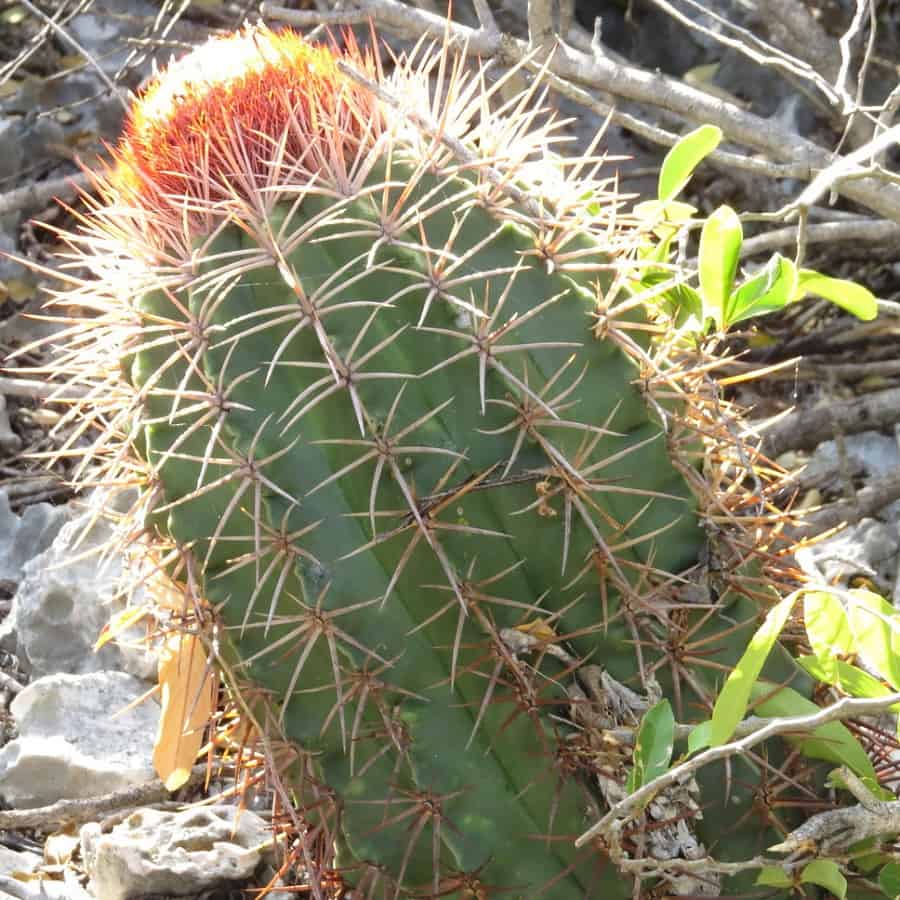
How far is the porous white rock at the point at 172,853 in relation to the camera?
5.98 feet

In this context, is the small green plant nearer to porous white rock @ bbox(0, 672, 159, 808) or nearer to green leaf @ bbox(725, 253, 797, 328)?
green leaf @ bbox(725, 253, 797, 328)

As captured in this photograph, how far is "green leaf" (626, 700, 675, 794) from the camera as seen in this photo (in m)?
1.30

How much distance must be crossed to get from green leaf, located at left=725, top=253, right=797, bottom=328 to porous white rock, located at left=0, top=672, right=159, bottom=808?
1145mm

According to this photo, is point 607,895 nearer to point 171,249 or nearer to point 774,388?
point 171,249

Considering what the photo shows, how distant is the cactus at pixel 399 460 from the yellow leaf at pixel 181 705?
10 cm

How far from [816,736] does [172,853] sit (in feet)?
2.96

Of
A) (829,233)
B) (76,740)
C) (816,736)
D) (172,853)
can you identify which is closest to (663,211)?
(816,736)

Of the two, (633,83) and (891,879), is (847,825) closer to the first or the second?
(891,879)

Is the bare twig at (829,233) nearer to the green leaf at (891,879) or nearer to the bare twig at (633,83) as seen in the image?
the bare twig at (633,83)

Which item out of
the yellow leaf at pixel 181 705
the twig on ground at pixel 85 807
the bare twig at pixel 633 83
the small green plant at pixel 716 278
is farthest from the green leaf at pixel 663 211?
the twig on ground at pixel 85 807

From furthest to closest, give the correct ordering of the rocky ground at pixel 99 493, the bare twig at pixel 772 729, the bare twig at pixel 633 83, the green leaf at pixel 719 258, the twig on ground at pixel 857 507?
the twig on ground at pixel 857 507, the bare twig at pixel 633 83, the rocky ground at pixel 99 493, the green leaf at pixel 719 258, the bare twig at pixel 772 729

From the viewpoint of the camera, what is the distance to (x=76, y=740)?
83.5 inches

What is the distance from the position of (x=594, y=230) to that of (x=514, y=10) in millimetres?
1823

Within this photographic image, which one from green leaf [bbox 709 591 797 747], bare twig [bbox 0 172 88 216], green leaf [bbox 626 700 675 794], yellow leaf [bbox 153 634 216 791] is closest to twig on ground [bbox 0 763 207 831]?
yellow leaf [bbox 153 634 216 791]
